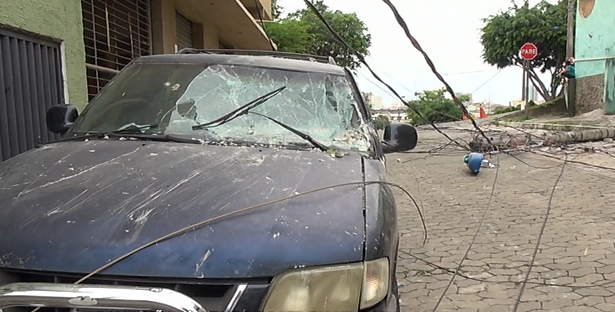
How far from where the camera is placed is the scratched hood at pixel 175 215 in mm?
1521

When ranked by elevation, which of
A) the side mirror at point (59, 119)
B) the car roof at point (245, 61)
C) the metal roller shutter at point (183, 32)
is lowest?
the side mirror at point (59, 119)

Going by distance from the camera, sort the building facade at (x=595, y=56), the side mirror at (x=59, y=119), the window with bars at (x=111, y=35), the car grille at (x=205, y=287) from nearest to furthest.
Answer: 1. the car grille at (x=205, y=287)
2. the side mirror at (x=59, y=119)
3. the window with bars at (x=111, y=35)
4. the building facade at (x=595, y=56)

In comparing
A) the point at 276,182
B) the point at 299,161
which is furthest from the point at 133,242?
the point at 299,161

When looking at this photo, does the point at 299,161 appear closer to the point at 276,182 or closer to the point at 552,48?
the point at 276,182

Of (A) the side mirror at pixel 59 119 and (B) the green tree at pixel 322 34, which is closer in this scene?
(A) the side mirror at pixel 59 119

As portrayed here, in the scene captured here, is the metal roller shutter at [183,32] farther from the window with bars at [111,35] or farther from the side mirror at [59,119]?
the side mirror at [59,119]

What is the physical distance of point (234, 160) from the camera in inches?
87.7

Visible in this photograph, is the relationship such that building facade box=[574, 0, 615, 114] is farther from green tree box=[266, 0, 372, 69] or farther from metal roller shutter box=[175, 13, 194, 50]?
metal roller shutter box=[175, 13, 194, 50]

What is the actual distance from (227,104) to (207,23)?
10.0 m

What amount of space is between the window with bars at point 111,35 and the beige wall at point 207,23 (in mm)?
200

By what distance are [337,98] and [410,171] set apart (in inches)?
256

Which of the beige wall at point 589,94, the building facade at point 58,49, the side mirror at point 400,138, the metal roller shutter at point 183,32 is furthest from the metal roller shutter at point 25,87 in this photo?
the beige wall at point 589,94

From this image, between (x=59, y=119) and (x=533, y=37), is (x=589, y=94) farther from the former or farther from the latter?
(x=59, y=119)

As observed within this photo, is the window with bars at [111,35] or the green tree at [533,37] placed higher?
the green tree at [533,37]
